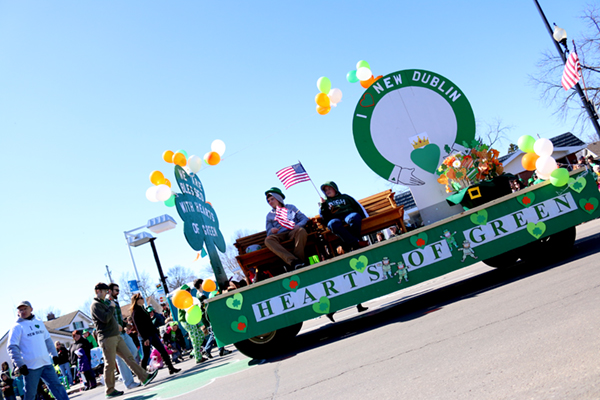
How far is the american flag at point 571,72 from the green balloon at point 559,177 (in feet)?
22.7

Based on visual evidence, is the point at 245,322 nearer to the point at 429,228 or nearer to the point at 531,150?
the point at 429,228

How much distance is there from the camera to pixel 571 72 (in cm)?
1195

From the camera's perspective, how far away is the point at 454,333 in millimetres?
4348

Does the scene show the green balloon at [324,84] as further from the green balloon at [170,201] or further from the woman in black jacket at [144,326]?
the woman in black jacket at [144,326]

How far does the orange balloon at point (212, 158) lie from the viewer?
8250 mm

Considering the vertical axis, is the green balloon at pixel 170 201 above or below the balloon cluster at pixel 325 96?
below

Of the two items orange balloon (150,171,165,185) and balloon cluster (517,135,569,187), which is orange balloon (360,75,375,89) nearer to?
balloon cluster (517,135,569,187)

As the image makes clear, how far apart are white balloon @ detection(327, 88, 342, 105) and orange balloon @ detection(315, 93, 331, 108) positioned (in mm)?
77

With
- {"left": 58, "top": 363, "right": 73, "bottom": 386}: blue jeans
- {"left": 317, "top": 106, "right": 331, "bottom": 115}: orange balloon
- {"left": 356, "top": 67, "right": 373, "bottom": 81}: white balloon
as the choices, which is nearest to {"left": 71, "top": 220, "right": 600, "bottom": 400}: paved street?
{"left": 317, "top": 106, "right": 331, "bottom": 115}: orange balloon

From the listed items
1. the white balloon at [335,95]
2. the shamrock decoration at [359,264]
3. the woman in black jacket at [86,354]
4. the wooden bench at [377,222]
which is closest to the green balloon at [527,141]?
the wooden bench at [377,222]

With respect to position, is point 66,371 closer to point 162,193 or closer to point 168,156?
point 168,156

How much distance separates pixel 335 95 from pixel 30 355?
648 cm

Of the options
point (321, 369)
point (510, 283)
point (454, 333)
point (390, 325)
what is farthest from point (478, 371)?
point (510, 283)

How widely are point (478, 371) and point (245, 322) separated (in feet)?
11.1
